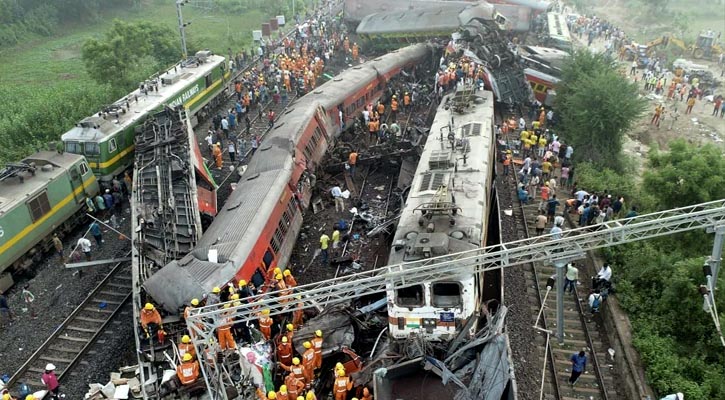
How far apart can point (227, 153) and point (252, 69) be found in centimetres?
1211

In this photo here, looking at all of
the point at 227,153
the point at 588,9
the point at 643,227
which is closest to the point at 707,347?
the point at 643,227

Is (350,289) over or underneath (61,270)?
over

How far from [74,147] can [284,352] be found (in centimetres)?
1351

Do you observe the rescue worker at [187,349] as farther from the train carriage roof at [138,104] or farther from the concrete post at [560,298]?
the train carriage roof at [138,104]

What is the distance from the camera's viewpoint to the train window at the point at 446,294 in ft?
37.1

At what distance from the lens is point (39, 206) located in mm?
17047

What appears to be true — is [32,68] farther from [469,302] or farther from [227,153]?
[469,302]

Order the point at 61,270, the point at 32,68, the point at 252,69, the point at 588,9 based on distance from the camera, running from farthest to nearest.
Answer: the point at 588,9
the point at 32,68
the point at 252,69
the point at 61,270

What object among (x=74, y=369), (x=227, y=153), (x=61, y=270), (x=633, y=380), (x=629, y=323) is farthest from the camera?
(x=227, y=153)

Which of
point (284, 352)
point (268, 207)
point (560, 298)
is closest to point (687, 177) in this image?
point (560, 298)

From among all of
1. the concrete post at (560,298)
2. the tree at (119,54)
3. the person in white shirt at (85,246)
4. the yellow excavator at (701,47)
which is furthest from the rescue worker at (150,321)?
the yellow excavator at (701,47)

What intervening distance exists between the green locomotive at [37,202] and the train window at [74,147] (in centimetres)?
117

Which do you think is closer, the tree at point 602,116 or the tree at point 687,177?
the tree at point 687,177

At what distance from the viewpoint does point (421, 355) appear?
11109 millimetres
